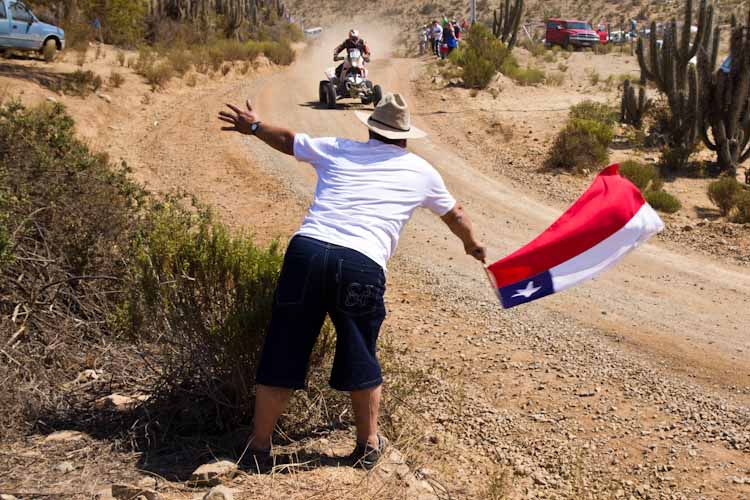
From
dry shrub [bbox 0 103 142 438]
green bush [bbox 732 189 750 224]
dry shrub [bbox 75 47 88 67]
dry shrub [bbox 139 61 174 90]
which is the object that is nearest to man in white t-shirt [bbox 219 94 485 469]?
dry shrub [bbox 0 103 142 438]

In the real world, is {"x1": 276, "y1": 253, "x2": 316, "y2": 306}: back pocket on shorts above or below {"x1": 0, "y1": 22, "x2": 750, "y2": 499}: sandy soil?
above

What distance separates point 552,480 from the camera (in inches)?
194

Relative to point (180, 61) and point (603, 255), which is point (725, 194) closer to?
point (603, 255)

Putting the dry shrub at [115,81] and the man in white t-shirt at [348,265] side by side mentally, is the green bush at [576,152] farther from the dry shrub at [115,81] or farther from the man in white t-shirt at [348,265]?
the man in white t-shirt at [348,265]

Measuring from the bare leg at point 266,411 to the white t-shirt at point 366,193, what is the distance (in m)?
Answer: 0.78

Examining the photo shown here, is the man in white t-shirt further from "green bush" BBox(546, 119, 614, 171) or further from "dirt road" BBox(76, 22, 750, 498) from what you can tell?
"green bush" BBox(546, 119, 614, 171)

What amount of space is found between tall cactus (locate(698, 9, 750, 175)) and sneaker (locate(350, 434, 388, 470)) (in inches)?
474

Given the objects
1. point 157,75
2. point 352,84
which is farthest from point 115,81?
point 352,84

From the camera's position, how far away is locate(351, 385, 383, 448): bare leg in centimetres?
389

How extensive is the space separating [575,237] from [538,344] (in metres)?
2.60

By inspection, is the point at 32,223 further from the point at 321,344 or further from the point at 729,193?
the point at 729,193

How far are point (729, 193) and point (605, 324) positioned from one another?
555 centimetres

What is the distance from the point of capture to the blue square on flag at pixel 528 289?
4.41 meters

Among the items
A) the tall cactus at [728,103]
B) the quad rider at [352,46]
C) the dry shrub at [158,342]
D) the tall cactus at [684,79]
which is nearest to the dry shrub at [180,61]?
the quad rider at [352,46]
